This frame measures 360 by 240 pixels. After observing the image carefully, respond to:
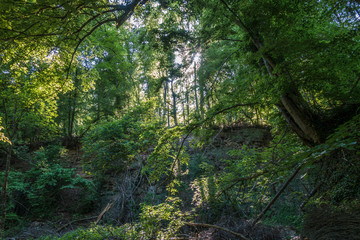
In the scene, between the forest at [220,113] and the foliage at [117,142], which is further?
the foliage at [117,142]

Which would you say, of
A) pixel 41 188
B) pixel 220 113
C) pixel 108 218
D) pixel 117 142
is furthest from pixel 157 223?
pixel 41 188

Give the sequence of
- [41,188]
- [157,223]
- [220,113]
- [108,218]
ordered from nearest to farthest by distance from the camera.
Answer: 1. [220,113]
2. [157,223]
3. [108,218]
4. [41,188]

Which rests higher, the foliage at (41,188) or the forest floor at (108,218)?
the foliage at (41,188)

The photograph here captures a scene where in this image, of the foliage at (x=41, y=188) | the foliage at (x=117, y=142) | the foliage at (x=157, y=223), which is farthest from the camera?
the foliage at (x=41, y=188)

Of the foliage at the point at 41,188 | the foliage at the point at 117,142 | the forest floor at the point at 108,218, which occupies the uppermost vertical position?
the foliage at the point at 117,142

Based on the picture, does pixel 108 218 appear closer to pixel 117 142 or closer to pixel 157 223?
pixel 117 142

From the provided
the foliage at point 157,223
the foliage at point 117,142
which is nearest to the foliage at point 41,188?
the foliage at point 117,142

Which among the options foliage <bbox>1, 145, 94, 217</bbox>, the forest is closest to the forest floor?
the forest

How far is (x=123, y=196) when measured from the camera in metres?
7.12

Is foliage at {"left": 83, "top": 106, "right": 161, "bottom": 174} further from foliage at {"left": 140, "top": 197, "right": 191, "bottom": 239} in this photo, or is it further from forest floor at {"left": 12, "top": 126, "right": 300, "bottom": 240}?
foliage at {"left": 140, "top": 197, "right": 191, "bottom": 239}

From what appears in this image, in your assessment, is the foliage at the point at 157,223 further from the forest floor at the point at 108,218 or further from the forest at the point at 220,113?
the forest floor at the point at 108,218

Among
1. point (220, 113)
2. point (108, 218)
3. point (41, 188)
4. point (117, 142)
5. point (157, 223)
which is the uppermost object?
point (117, 142)

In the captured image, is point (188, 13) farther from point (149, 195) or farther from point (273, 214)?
point (273, 214)

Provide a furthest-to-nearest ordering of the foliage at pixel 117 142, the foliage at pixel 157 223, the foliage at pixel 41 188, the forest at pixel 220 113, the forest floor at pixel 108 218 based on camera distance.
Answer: the foliage at pixel 41 188 → the foliage at pixel 117 142 → the forest floor at pixel 108 218 → the foliage at pixel 157 223 → the forest at pixel 220 113
